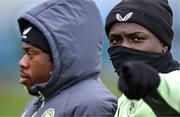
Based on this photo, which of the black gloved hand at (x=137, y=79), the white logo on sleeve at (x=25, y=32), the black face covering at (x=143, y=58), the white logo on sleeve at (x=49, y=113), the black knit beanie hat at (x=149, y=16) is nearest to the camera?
the black gloved hand at (x=137, y=79)

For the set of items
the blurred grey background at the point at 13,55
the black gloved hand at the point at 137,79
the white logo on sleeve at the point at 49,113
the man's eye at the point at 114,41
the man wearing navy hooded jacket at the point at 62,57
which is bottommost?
the blurred grey background at the point at 13,55

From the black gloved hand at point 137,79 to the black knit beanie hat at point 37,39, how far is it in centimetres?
114

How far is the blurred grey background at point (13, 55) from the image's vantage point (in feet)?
25.8

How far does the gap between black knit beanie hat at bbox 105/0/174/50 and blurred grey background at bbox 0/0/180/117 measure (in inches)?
182

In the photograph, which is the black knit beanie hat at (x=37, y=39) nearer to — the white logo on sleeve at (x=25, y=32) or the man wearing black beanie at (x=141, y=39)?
the white logo on sleeve at (x=25, y=32)

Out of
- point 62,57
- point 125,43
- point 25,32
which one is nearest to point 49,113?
point 62,57

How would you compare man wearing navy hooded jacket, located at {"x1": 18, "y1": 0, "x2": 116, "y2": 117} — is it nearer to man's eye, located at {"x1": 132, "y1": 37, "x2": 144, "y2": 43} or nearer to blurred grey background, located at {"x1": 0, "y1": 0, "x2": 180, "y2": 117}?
man's eye, located at {"x1": 132, "y1": 37, "x2": 144, "y2": 43}

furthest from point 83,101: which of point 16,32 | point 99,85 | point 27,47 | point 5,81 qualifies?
point 5,81

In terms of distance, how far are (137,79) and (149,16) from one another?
35.7 inches

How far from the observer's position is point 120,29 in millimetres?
2723

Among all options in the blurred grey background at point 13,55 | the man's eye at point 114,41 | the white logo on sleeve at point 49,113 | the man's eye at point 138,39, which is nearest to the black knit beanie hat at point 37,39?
the white logo on sleeve at point 49,113

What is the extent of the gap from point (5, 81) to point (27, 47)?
6866 millimetres

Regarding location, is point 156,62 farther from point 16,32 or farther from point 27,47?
point 16,32

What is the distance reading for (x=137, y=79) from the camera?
1860mm
